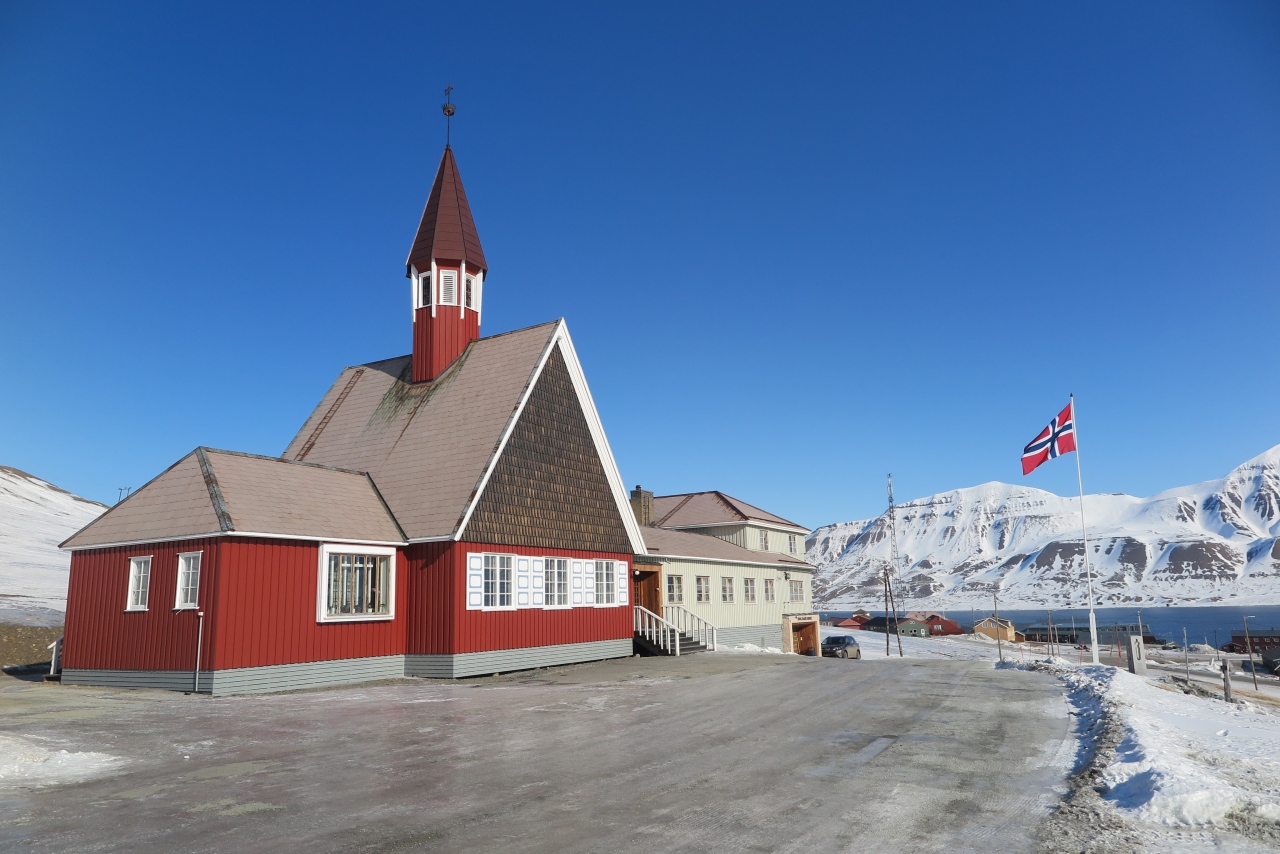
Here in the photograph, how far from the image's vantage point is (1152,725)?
36.8ft

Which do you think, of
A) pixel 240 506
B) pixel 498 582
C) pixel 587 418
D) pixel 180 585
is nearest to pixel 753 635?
pixel 587 418

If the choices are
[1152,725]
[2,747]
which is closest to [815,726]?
[1152,725]

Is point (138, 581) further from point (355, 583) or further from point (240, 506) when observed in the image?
point (355, 583)

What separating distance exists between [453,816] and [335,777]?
90.2 inches

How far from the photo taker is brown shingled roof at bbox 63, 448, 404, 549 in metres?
18.2

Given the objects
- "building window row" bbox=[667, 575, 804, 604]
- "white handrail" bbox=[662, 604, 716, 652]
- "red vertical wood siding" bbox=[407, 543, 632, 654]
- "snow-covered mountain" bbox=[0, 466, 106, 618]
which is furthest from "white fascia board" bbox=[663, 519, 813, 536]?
"snow-covered mountain" bbox=[0, 466, 106, 618]

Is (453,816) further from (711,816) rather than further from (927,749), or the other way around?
(927,749)

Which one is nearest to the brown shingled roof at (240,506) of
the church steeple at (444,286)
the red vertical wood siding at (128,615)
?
the red vertical wood siding at (128,615)

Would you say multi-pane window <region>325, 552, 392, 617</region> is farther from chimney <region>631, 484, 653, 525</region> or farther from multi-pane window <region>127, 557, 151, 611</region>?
chimney <region>631, 484, 653, 525</region>

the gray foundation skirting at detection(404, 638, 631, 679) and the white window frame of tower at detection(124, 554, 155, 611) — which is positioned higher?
the white window frame of tower at detection(124, 554, 155, 611)

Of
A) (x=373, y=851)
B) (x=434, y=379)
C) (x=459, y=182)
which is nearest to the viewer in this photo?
(x=373, y=851)

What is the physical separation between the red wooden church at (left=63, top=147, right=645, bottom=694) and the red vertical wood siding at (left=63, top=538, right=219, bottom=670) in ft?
0.15

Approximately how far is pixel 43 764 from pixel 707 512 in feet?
123

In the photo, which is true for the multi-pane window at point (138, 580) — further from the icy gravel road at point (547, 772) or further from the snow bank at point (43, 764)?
the snow bank at point (43, 764)
